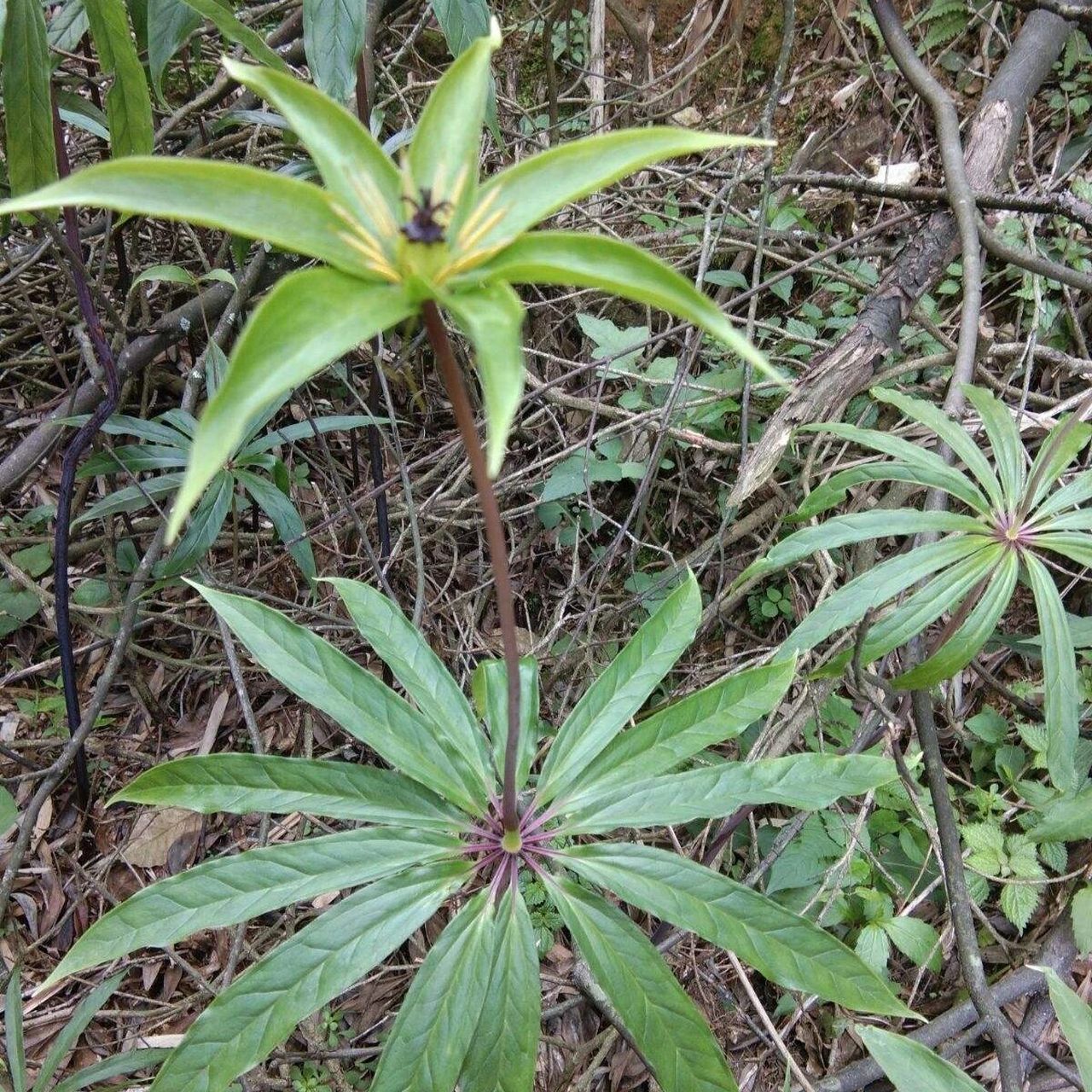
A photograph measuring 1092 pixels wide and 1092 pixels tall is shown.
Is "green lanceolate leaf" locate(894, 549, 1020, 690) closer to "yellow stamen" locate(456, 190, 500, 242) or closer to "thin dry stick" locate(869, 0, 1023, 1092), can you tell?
"thin dry stick" locate(869, 0, 1023, 1092)

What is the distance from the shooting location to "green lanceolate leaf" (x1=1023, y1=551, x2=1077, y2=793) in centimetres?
122

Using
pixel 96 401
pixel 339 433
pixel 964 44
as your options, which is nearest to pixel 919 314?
pixel 964 44

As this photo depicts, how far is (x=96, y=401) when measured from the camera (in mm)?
1955

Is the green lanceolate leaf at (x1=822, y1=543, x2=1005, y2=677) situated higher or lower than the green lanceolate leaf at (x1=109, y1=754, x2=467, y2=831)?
higher

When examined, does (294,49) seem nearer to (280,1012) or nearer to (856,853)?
(280,1012)

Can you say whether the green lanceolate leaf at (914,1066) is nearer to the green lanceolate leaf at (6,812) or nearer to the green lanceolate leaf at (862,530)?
the green lanceolate leaf at (862,530)

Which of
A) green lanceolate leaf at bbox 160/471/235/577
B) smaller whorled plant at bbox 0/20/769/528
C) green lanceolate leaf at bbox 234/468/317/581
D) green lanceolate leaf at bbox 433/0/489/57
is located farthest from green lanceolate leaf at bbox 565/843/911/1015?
green lanceolate leaf at bbox 433/0/489/57

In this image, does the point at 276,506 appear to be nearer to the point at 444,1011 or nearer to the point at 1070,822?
the point at 444,1011

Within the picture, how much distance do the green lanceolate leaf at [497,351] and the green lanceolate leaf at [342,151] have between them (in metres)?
0.12

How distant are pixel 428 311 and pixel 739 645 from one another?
68.8 inches

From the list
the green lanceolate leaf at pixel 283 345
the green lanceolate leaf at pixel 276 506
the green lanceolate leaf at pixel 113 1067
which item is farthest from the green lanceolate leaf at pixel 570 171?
the green lanceolate leaf at pixel 113 1067

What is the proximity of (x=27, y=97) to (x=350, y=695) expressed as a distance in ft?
3.66

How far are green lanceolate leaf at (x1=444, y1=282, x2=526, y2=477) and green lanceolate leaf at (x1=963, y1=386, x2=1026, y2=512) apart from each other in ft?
3.74

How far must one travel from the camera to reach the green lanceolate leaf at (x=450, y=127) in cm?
66
